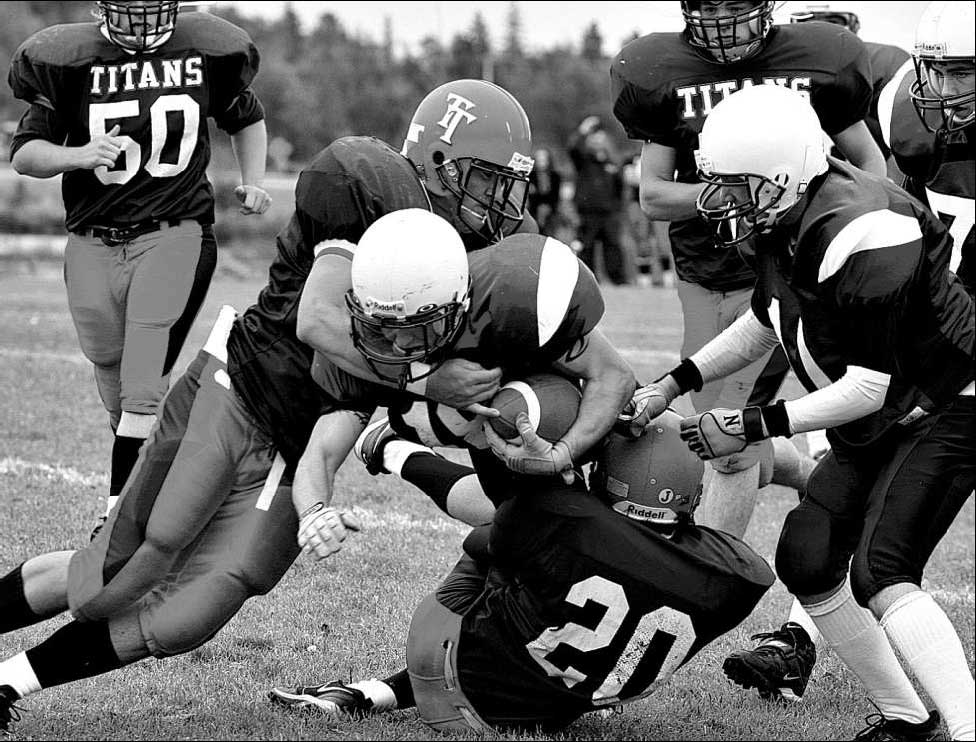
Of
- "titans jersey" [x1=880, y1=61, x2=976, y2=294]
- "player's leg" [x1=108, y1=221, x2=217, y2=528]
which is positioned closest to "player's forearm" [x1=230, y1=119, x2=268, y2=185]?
"player's leg" [x1=108, y1=221, x2=217, y2=528]

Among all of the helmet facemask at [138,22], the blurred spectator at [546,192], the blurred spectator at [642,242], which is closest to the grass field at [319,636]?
the helmet facemask at [138,22]

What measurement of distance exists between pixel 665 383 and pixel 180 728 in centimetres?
137

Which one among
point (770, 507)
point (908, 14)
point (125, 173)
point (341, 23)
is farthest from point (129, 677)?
point (341, 23)

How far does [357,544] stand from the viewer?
15.6ft

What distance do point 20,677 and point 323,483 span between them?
800 millimetres

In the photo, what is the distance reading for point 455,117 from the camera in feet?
10.6

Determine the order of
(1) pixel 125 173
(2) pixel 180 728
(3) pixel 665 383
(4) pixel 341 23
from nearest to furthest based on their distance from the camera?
(2) pixel 180 728 → (3) pixel 665 383 → (1) pixel 125 173 → (4) pixel 341 23

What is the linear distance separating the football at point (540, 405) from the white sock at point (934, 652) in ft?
2.66

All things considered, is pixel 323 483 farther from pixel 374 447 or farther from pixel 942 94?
pixel 942 94

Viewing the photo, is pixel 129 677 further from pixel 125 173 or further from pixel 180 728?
pixel 125 173

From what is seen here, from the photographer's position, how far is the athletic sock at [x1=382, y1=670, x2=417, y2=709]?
10.7 ft

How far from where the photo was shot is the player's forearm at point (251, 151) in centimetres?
504

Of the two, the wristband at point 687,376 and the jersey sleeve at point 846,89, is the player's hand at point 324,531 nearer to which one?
the wristband at point 687,376

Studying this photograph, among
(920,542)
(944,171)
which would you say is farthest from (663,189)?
(920,542)
